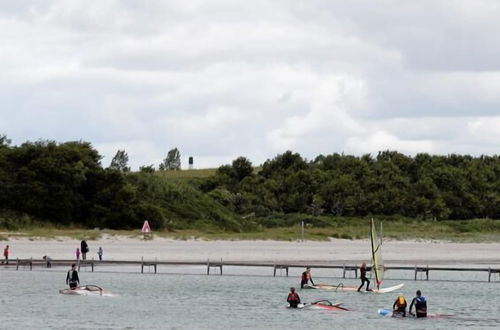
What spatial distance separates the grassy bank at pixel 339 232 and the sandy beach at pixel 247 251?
176 cm

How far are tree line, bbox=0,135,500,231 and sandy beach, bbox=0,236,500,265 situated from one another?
7.37 metres

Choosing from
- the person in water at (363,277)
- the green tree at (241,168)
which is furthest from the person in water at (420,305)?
the green tree at (241,168)

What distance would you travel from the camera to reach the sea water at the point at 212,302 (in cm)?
5481

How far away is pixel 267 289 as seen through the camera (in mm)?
70188

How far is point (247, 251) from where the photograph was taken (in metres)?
86.9

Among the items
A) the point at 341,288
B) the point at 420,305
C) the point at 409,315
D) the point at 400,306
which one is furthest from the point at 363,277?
the point at 420,305

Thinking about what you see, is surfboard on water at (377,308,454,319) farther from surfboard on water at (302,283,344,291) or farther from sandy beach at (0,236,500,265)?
sandy beach at (0,236,500,265)

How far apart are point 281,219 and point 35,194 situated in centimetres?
3182

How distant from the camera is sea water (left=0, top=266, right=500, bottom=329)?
54.8 meters

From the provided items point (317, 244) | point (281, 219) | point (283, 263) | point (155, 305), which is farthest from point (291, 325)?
point (281, 219)

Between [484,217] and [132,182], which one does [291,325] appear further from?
[484,217]

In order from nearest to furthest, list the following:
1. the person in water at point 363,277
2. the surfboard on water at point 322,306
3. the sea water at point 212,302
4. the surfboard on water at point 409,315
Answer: the sea water at point 212,302, the surfboard on water at point 409,315, the surfboard on water at point 322,306, the person in water at point 363,277

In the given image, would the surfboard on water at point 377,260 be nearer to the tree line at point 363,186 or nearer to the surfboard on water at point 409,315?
the surfboard on water at point 409,315

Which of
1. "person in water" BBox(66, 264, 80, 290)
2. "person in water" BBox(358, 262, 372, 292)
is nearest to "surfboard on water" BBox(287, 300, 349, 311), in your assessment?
"person in water" BBox(358, 262, 372, 292)
